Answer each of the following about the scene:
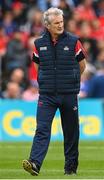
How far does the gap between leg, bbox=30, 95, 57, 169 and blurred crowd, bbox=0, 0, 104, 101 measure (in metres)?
Answer: 9.26

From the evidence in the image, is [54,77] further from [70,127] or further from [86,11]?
[86,11]

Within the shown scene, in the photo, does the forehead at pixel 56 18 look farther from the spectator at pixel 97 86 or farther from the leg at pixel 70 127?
the spectator at pixel 97 86

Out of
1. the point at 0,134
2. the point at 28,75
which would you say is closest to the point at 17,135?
the point at 0,134

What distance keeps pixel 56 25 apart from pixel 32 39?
40.8 ft

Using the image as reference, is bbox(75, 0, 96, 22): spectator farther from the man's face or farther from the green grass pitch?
the man's face

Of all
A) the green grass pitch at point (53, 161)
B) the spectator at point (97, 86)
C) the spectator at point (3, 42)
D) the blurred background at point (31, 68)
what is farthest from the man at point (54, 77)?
the spectator at point (3, 42)

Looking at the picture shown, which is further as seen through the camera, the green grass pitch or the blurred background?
the blurred background

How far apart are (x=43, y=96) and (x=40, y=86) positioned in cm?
15

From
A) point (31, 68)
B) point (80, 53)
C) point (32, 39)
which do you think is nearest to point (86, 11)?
point (32, 39)

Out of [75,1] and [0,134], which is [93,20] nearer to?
[75,1]

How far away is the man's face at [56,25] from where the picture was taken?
1226cm

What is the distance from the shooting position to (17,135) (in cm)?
2170

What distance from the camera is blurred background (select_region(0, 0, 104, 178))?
21734 mm

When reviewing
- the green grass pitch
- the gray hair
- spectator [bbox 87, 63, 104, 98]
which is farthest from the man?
spectator [bbox 87, 63, 104, 98]
